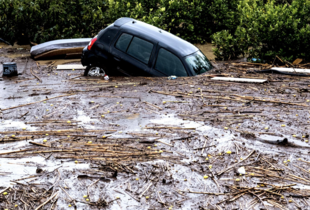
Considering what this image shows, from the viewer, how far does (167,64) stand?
10203mm

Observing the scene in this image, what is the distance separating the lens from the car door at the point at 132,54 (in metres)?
10.2

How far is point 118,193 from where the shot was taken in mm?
4938

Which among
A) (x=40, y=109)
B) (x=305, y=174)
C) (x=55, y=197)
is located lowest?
(x=40, y=109)

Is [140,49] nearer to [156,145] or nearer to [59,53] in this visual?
[156,145]

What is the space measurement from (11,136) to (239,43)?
360 inches

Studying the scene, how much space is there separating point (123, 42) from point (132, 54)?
0.42m

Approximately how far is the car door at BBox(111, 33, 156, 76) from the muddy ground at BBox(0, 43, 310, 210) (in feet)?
1.42

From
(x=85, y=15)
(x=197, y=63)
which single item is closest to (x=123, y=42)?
(x=197, y=63)

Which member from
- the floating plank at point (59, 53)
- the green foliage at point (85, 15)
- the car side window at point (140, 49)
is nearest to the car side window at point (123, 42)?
the car side window at point (140, 49)

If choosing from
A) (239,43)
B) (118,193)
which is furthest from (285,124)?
(239,43)

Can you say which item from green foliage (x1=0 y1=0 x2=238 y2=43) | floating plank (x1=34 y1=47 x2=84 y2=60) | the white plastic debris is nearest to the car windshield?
green foliage (x1=0 y1=0 x2=238 y2=43)

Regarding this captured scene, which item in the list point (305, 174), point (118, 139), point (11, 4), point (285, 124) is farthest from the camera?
point (11, 4)

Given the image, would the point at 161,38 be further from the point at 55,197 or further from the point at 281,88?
the point at 55,197

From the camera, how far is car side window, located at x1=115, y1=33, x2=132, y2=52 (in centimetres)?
1040
